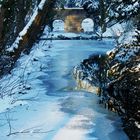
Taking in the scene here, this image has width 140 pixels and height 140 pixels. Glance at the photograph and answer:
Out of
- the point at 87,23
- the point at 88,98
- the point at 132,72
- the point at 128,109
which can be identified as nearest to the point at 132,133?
the point at 128,109

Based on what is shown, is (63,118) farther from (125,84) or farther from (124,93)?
(125,84)

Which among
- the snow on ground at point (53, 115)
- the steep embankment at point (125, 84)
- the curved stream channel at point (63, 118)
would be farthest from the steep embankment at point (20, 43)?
the steep embankment at point (125, 84)

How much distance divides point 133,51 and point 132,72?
1791mm

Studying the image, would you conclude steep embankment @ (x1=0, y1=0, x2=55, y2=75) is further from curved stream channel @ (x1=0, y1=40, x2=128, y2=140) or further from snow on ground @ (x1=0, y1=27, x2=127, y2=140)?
curved stream channel @ (x1=0, y1=40, x2=128, y2=140)

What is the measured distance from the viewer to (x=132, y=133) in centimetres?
998

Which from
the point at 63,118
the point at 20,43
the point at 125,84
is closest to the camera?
the point at 63,118

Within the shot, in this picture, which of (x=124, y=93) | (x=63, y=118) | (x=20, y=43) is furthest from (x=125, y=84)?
(x=20, y=43)

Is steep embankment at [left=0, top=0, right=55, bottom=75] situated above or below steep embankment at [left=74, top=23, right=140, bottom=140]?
above

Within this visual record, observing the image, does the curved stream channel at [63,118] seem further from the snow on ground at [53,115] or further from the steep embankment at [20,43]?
the steep embankment at [20,43]

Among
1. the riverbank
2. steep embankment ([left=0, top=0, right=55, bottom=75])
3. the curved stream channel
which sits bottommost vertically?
the curved stream channel

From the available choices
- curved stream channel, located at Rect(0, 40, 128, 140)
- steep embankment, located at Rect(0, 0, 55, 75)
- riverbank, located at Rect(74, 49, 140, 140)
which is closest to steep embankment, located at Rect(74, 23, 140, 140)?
riverbank, located at Rect(74, 49, 140, 140)

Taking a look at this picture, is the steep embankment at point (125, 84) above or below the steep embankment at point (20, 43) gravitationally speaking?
below

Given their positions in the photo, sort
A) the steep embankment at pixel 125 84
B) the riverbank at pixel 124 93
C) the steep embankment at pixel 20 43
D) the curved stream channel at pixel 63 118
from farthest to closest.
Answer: the steep embankment at pixel 20 43 < the steep embankment at pixel 125 84 < the riverbank at pixel 124 93 < the curved stream channel at pixel 63 118

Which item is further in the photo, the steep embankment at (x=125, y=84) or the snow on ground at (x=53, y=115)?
the steep embankment at (x=125, y=84)
